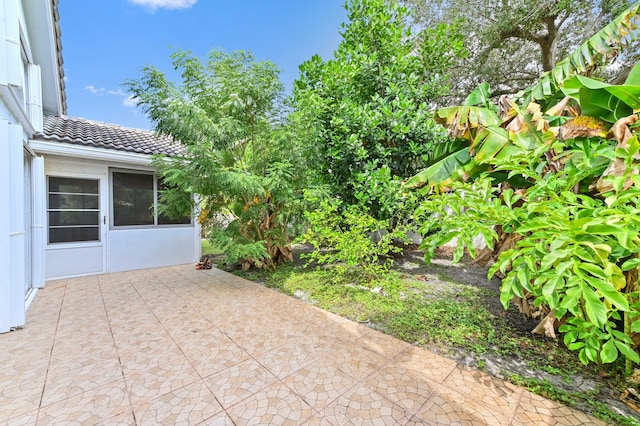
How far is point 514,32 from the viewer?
325 inches

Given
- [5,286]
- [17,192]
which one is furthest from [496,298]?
[17,192]

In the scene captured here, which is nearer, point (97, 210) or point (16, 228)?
point (16, 228)

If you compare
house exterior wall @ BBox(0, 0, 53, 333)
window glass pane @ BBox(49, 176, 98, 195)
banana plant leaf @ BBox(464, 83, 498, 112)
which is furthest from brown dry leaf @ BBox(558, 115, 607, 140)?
window glass pane @ BBox(49, 176, 98, 195)

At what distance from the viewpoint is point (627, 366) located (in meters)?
2.56

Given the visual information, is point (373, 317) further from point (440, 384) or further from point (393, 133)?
point (393, 133)

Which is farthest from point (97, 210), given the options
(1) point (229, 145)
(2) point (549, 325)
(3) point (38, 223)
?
(2) point (549, 325)

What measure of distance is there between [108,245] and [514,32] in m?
13.0

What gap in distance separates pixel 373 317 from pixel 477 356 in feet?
4.73

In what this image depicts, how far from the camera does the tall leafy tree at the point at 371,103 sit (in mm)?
6168

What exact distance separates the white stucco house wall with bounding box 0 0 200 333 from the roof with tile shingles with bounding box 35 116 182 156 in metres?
0.04

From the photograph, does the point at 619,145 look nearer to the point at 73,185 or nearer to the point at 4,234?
the point at 4,234

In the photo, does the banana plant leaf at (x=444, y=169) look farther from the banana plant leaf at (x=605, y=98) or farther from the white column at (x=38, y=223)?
the white column at (x=38, y=223)

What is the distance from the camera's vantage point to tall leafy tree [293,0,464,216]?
6168 millimetres

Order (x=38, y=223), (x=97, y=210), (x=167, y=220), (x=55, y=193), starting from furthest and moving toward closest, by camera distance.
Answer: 1. (x=167, y=220)
2. (x=97, y=210)
3. (x=55, y=193)
4. (x=38, y=223)
